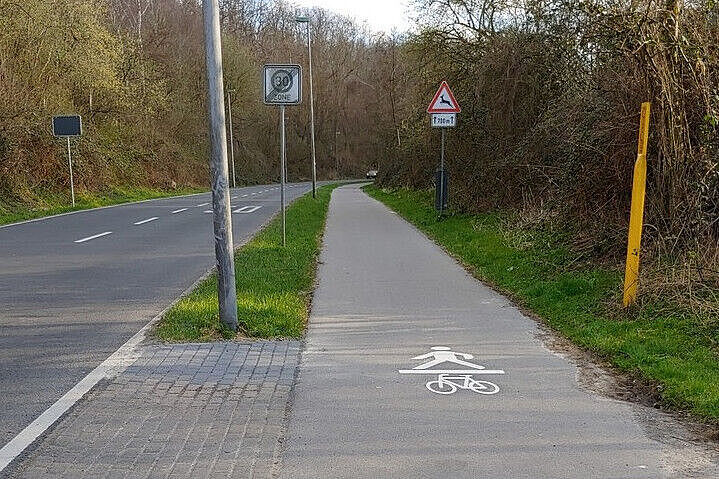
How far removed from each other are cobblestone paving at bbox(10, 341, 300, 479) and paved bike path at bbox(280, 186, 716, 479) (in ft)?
0.68

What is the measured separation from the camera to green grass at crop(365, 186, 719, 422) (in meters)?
5.34

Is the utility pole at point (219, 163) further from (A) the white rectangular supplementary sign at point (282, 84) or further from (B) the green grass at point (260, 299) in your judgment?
(A) the white rectangular supplementary sign at point (282, 84)

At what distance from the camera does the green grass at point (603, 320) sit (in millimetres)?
5344

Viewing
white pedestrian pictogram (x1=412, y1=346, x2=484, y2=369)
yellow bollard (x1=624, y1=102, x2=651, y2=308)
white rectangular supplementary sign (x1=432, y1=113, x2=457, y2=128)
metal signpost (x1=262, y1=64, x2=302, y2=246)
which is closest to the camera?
white pedestrian pictogram (x1=412, y1=346, x2=484, y2=369)


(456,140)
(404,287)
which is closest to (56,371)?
(404,287)

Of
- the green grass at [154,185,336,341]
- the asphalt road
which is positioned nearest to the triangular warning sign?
the green grass at [154,185,336,341]

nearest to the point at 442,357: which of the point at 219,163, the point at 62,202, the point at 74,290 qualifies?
the point at 219,163

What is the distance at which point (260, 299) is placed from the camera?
8.18m

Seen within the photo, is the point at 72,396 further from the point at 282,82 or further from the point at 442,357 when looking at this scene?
the point at 282,82

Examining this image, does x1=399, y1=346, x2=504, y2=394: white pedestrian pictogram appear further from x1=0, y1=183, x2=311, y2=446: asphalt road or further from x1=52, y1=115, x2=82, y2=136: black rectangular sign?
A: x1=52, y1=115, x2=82, y2=136: black rectangular sign

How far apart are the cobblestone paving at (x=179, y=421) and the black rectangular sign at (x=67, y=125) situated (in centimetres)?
2077

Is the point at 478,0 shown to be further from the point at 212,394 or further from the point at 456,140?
the point at 212,394

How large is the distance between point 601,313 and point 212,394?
169 inches

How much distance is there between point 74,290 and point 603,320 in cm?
652
